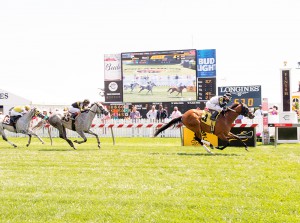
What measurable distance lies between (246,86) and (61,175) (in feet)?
109

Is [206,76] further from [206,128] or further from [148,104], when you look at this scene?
[206,128]

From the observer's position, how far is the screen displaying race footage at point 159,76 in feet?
128

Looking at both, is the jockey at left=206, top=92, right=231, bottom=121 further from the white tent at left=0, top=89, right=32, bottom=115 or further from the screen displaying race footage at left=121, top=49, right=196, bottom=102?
the white tent at left=0, top=89, right=32, bottom=115

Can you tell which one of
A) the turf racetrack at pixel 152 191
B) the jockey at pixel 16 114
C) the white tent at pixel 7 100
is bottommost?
the turf racetrack at pixel 152 191

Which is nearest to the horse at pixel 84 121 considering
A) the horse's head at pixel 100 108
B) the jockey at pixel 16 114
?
the horse's head at pixel 100 108

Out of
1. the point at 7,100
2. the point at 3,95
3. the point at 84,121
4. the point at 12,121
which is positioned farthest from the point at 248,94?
the point at 12,121

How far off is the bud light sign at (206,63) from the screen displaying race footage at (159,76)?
434mm

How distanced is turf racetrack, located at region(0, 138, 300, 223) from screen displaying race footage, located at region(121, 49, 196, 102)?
27.0 meters

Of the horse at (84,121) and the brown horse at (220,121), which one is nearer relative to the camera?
the brown horse at (220,121)

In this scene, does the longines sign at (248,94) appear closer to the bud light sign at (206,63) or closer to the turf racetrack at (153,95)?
the bud light sign at (206,63)

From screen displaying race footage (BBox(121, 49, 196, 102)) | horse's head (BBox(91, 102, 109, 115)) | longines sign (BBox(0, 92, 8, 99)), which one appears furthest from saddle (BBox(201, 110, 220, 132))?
longines sign (BBox(0, 92, 8, 99))

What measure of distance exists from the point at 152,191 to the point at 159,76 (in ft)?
107

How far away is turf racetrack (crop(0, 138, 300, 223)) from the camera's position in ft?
21.1

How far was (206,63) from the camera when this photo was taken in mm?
38344
